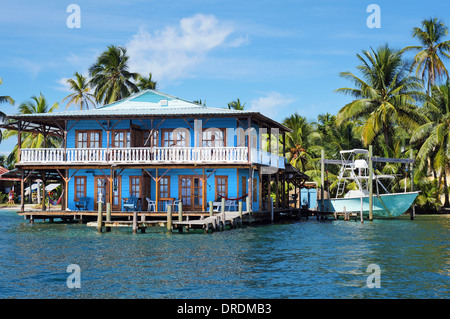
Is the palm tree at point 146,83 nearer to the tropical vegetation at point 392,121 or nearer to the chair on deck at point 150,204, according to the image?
the tropical vegetation at point 392,121

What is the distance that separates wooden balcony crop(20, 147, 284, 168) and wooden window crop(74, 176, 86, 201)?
1.96m

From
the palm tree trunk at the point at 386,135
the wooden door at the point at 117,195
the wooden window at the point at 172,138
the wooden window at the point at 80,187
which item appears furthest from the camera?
the palm tree trunk at the point at 386,135

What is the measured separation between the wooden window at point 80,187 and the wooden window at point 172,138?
5.04 m

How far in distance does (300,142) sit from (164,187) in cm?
1968

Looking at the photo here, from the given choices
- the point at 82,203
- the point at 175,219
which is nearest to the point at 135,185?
the point at 82,203

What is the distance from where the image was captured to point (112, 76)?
50250mm

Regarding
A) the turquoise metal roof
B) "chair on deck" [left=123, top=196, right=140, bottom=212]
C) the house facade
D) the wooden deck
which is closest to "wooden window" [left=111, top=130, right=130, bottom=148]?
the house facade

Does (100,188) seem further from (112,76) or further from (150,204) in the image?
(112,76)

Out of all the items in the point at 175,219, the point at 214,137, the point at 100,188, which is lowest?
the point at 175,219

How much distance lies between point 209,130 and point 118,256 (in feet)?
46.5

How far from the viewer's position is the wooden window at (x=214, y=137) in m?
29.9

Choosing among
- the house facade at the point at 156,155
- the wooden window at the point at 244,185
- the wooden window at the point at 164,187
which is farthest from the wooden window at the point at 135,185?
the wooden window at the point at 244,185
